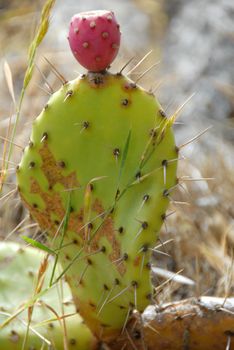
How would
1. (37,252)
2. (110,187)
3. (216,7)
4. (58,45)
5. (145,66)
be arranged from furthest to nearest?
1. (216,7)
2. (58,45)
3. (145,66)
4. (37,252)
5. (110,187)

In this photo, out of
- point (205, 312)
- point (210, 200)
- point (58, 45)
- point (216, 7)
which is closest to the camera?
point (205, 312)

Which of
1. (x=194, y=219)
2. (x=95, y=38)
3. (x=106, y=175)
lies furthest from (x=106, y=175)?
(x=194, y=219)

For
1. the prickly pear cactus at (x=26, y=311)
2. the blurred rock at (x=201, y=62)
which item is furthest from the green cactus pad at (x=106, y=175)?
the blurred rock at (x=201, y=62)

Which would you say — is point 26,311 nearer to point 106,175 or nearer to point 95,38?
point 106,175

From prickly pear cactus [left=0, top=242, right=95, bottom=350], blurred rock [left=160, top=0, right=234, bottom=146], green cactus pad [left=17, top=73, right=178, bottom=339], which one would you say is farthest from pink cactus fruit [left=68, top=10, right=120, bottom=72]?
blurred rock [left=160, top=0, right=234, bottom=146]

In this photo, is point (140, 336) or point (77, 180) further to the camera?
point (140, 336)

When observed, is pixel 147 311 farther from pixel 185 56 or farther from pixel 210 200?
pixel 185 56

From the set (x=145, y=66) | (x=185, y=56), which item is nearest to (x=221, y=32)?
(x=185, y=56)

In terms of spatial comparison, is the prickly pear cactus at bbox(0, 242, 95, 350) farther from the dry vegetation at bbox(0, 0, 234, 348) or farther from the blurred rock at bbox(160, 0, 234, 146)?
the blurred rock at bbox(160, 0, 234, 146)
